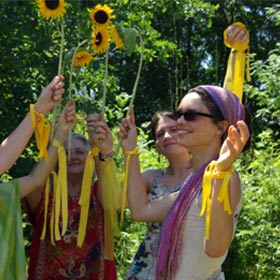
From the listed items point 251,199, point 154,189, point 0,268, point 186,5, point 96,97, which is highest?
point 186,5

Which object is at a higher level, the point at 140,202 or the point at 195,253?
the point at 140,202

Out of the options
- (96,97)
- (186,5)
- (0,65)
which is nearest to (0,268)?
(0,65)

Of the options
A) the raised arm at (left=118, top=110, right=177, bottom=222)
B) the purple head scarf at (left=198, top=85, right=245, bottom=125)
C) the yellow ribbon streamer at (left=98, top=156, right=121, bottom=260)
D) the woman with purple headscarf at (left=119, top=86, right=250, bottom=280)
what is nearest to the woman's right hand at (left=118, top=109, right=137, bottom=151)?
the raised arm at (left=118, top=110, right=177, bottom=222)

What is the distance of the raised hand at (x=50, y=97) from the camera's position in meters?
2.45

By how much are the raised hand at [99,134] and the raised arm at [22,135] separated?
271 mm

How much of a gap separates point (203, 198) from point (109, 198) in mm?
865

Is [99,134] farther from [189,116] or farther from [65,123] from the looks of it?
[189,116]

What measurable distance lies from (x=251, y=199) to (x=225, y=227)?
133 inches

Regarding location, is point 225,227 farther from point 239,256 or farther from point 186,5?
point 186,5

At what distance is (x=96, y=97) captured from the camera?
4.77 metres

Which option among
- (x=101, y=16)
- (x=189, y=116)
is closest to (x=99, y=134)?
(x=101, y=16)

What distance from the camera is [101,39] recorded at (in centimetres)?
252

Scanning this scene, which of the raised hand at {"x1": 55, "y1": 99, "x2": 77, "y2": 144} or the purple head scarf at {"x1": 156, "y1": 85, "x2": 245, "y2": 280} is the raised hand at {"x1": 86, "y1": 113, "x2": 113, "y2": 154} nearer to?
the raised hand at {"x1": 55, "y1": 99, "x2": 77, "y2": 144}

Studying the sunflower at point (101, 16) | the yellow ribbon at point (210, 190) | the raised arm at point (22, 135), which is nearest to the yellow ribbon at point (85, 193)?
the raised arm at point (22, 135)
